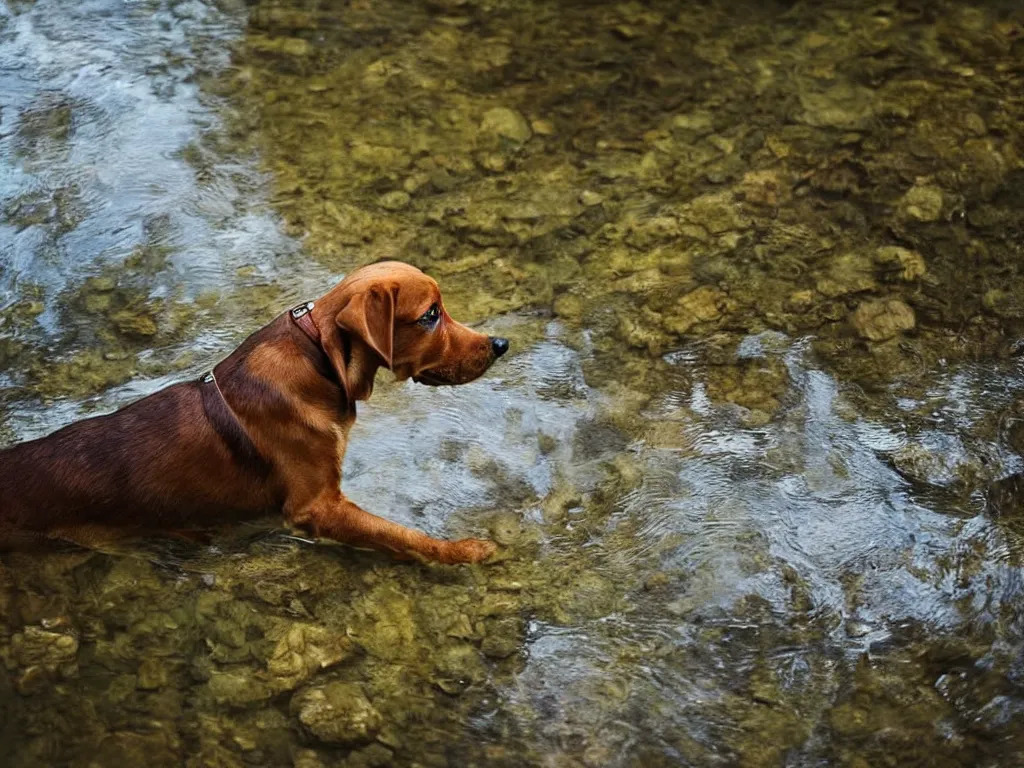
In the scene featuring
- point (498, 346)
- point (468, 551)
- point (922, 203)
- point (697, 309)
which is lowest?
point (468, 551)

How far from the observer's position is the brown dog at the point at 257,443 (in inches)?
175

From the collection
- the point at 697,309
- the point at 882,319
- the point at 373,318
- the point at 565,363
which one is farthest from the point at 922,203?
the point at 373,318

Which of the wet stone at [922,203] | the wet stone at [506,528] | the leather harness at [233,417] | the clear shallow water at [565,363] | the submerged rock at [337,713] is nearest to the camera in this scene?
the submerged rock at [337,713]

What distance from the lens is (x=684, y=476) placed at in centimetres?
520

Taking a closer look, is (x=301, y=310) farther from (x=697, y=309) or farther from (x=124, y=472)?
(x=697, y=309)

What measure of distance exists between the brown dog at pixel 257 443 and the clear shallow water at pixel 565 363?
24 cm

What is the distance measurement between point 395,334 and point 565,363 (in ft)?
4.68

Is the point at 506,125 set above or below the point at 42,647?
above

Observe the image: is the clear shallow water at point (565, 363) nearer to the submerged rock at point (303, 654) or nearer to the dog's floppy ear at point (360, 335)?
the submerged rock at point (303, 654)

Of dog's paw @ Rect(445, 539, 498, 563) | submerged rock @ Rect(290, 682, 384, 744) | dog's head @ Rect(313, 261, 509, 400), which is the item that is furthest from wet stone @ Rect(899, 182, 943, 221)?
submerged rock @ Rect(290, 682, 384, 744)

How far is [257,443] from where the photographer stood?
180 inches

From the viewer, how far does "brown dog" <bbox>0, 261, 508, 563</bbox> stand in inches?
175

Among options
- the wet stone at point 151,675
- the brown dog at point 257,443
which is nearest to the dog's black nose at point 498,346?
the brown dog at point 257,443

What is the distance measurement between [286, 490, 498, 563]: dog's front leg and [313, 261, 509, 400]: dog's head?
0.49 metres
